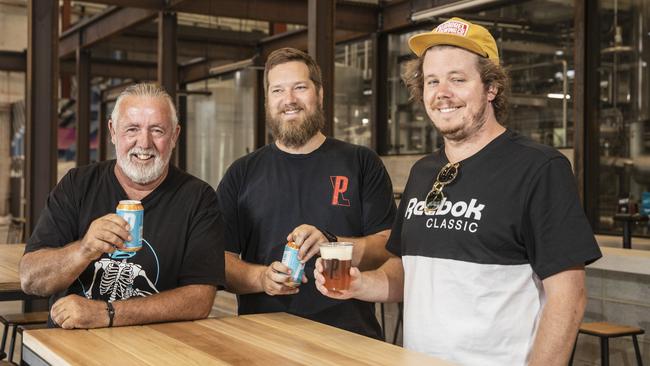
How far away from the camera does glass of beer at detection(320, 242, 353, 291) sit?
2031 millimetres

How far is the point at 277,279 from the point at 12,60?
31.8 feet

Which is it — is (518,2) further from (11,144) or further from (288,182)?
(11,144)

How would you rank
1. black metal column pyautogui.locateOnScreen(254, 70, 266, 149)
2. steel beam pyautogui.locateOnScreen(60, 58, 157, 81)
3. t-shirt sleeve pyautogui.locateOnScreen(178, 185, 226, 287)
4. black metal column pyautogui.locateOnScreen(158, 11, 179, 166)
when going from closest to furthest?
t-shirt sleeve pyautogui.locateOnScreen(178, 185, 226, 287)
black metal column pyautogui.locateOnScreen(158, 11, 179, 166)
black metal column pyautogui.locateOnScreen(254, 70, 266, 149)
steel beam pyautogui.locateOnScreen(60, 58, 157, 81)

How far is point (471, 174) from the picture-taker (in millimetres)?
1986

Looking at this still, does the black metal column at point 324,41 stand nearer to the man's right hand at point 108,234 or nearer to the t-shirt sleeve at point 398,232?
the t-shirt sleeve at point 398,232

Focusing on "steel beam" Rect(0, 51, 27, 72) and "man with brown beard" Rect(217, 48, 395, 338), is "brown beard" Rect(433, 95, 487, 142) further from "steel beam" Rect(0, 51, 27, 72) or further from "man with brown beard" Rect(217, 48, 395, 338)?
"steel beam" Rect(0, 51, 27, 72)

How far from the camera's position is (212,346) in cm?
196

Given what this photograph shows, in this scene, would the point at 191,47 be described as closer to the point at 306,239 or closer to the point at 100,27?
the point at 100,27

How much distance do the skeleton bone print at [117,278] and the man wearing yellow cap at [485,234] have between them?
0.63 metres

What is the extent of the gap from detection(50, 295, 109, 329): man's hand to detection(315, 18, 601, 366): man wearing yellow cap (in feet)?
2.09

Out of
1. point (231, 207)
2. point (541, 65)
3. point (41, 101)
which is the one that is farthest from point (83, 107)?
point (231, 207)

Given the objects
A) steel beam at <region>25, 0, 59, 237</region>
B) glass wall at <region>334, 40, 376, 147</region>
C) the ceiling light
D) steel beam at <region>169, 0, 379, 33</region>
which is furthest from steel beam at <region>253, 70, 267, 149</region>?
the ceiling light

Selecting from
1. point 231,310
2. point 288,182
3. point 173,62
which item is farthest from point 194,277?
point 173,62

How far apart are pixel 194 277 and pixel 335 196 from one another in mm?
622
